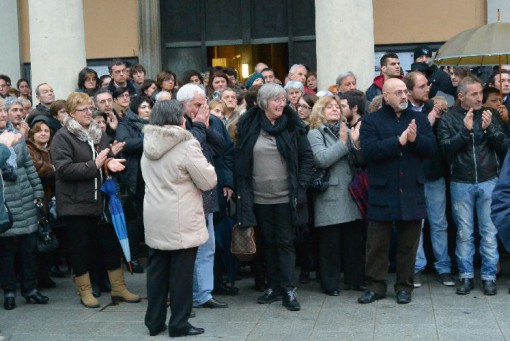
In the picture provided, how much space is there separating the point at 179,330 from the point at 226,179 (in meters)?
1.93

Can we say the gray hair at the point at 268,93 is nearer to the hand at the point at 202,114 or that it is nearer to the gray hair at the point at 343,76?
the hand at the point at 202,114

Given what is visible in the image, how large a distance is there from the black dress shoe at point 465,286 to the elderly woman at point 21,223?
4.05 meters

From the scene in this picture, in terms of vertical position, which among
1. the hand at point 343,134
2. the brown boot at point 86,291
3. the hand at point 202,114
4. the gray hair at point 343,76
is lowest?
the brown boot at point 86,291

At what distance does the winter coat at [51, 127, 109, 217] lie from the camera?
8844mm

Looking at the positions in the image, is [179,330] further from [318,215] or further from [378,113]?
[378,113]

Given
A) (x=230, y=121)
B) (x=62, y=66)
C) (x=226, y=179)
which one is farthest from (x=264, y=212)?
(x=62, y=66)

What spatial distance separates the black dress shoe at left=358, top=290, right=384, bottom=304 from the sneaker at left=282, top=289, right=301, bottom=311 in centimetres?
62

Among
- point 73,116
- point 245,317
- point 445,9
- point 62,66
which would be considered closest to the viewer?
point 245,317

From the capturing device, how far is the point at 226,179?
30.4 feet

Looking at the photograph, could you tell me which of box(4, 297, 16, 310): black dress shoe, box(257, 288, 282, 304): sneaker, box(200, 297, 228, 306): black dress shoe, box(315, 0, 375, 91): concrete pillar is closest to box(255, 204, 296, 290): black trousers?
box(257, 288, 282, 304): sneaker

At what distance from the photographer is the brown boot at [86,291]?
905 centimetres

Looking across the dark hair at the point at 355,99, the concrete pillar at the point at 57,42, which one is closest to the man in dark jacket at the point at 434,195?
the dark hair at the point at 355,99

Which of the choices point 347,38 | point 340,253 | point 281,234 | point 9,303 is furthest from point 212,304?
point 347,38

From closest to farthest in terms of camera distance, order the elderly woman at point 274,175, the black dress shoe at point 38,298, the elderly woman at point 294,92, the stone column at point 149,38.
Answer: the elderly woman at point 274,175, the black dress shoe at point 38,298, the elderly woman at point 294,92, the stone column at point 149,38
